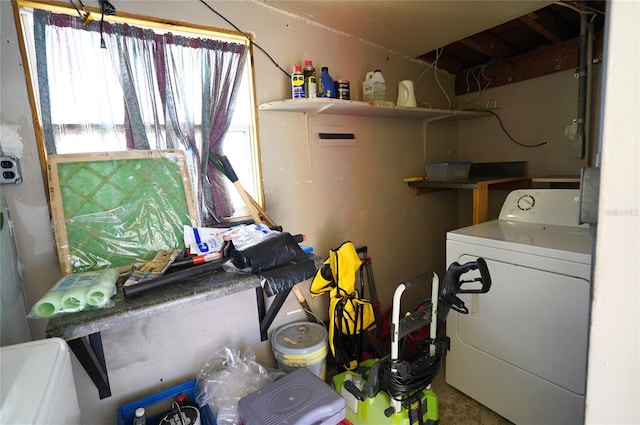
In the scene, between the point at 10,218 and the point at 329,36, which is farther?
the point at 329,36

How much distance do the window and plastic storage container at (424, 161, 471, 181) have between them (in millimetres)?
1477

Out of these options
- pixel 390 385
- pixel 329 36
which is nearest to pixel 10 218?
pixel 390 385

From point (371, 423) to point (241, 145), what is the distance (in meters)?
1.54

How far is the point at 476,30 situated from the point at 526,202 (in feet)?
3.79

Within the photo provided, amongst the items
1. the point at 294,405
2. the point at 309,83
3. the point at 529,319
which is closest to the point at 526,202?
the point at 529,319

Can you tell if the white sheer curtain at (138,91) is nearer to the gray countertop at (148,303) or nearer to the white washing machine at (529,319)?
the gray countertop at (148,303)

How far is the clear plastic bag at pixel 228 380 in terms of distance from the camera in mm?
1325

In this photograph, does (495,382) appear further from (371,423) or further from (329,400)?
(329,400)

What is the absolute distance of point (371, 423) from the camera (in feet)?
4.65

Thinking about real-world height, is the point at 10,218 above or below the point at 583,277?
above

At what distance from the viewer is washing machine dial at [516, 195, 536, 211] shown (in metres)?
1.94

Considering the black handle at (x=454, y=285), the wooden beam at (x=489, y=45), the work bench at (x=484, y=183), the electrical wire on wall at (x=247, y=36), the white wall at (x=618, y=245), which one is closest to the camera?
the white wall at (x=618, y=245)

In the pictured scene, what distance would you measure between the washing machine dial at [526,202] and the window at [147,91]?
1679 millimetres

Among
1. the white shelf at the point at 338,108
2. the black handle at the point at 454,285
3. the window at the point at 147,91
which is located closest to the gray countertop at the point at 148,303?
the window at the point at 147,91
